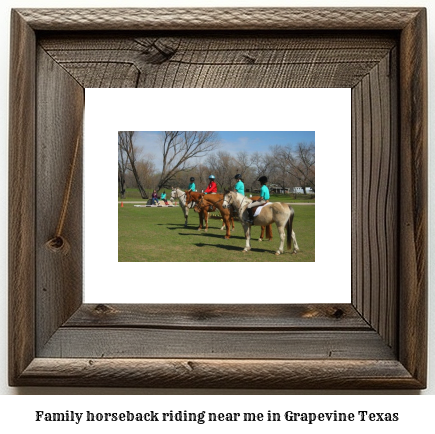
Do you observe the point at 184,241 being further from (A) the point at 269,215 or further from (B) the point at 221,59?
(B) the point at 221,59

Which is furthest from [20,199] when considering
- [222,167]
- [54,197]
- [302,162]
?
[302,162]

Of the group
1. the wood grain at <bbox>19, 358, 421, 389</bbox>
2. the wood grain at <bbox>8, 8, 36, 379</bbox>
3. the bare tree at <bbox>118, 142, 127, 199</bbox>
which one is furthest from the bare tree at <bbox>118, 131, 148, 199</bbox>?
the wood grain at <bbox>19, 358, 421, 389</bbox>

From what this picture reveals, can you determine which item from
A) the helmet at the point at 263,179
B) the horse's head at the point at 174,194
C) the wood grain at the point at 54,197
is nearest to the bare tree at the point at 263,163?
the helmet at the point at 263,179

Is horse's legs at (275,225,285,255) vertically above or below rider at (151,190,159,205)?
below

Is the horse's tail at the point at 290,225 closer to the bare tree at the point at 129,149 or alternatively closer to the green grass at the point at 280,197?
the green grass at the point at 280,197

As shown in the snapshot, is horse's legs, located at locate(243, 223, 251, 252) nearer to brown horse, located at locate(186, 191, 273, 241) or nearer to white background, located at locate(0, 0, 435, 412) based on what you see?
brown horse, located at locate(186, 191, 273, 241)

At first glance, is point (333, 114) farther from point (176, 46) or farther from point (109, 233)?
point (109, 233)

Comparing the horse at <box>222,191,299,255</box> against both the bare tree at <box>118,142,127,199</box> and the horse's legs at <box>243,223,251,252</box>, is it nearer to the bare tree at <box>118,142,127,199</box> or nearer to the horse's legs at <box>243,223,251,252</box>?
the horse's legs at <box>243,223,251,252</box>

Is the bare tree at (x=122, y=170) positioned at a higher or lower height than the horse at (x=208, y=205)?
higher

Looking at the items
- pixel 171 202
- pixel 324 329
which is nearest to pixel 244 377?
pixel 324 329
